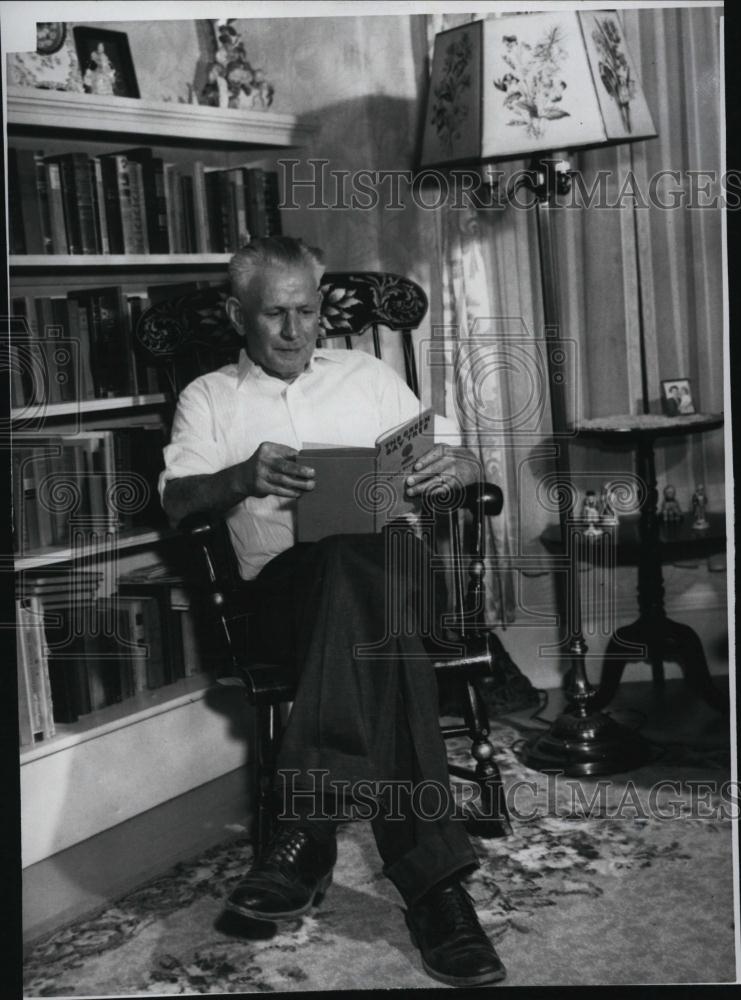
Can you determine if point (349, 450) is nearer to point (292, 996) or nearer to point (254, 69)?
point (292, 996)

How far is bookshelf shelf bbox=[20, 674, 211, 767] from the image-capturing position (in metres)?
2.17

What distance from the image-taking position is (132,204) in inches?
95.0

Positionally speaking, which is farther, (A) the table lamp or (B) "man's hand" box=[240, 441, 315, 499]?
(A) the table lamp

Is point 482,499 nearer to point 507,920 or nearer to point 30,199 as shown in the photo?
point 507,920

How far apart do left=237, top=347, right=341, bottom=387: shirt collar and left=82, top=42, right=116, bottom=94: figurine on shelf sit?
2.21 feet

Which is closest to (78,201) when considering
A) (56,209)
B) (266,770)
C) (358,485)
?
(56,209)

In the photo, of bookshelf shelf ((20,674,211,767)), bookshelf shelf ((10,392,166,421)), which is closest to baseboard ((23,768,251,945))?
bookshelf shelf ((20,674,211,767))

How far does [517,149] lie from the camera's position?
228 cm

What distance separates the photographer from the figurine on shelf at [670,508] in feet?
9.46

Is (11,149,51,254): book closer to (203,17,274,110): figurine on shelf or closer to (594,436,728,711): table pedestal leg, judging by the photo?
(203,17,274,110): figurine on shelf

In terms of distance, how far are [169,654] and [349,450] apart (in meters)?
0.82

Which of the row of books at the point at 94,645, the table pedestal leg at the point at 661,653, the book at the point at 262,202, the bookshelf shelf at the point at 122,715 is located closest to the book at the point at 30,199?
the book at the point at 262,202

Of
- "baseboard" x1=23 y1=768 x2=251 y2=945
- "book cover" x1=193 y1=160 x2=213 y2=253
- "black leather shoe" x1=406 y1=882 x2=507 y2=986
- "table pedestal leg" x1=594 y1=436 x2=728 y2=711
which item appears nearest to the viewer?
"black leather shoe" x1=406 y1=882 x2=507 y2=986

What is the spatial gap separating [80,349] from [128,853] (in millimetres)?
1058
